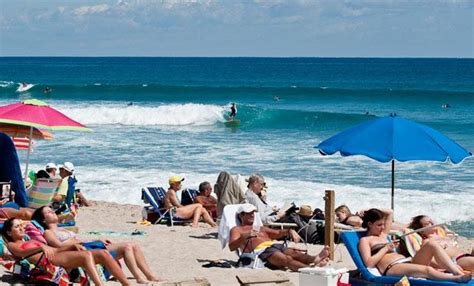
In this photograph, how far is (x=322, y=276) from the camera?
6141 mm

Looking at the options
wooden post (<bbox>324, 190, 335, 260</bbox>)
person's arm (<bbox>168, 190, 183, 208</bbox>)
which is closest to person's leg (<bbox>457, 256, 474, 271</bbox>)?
wooden post (<bbox>324, 190, 335, 260</bbox>)

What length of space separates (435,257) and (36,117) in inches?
210

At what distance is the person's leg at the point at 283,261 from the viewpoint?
7945 millimetres

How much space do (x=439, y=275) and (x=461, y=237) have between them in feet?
17.2

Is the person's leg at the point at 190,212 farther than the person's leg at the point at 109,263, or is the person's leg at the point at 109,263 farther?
the person's leg at the point at 190,212

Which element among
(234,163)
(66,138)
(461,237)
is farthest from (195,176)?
(66,138)

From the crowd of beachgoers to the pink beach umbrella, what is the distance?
645mm

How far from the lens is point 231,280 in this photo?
7.54 m

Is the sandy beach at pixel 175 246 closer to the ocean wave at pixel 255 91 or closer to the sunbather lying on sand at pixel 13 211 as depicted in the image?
the sunbather lying on sand at pixel 13 211

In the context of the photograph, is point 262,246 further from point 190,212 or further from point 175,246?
point 190,212

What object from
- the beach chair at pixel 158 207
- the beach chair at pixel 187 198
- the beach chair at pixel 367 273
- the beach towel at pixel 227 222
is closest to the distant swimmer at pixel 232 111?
the beach chair at pixel 187 198

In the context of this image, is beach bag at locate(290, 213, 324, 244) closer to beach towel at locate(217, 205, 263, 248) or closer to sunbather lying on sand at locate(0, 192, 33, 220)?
beach towel at locate(217, 205, 263, 248)

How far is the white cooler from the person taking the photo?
6109mm

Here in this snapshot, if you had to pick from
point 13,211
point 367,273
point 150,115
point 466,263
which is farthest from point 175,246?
point 150,115
